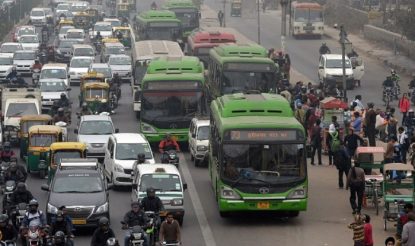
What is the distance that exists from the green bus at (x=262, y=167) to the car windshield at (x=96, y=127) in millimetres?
11318

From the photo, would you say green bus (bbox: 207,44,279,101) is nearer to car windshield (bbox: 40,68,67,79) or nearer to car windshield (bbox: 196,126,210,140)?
car windshield (bbox: 196,126,210,140)

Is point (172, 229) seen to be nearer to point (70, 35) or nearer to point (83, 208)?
point (83, 208)

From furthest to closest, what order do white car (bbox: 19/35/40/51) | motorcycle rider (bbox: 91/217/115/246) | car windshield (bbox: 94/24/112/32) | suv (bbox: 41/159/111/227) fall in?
1. car windshield (bbox: 94/24/112/32)
2. white car (bbox: 19/35/40/51)
3. suv (bbox: 41/159/111/227)
4. motorcycle rider (bbox: 91/217/115/246)

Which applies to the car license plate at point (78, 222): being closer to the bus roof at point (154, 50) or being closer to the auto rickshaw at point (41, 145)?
the auto rickshaw at point (41, 145)

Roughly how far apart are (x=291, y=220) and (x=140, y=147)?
22.5 feet

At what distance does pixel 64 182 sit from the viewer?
3303 cm

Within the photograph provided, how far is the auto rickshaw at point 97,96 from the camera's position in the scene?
55000 mm

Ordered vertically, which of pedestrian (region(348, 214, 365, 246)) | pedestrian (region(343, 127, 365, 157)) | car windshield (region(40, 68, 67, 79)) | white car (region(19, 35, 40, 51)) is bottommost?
white car (region(19, 35, 40, 51))

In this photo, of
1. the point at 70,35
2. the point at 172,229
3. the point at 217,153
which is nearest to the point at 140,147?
the point at 217,153

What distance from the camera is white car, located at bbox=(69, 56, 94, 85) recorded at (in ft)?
218

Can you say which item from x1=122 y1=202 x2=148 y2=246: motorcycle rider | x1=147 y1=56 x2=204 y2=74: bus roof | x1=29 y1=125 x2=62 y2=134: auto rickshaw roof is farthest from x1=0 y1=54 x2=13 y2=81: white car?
x1=122 y1=202 x2=148 y2=246: motorcycle rider

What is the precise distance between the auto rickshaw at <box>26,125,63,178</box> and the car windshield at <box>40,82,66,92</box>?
14.2 metres

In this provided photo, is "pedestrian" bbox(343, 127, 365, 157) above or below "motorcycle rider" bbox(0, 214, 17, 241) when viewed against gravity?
below

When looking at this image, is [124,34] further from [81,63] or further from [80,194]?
[80,194]
